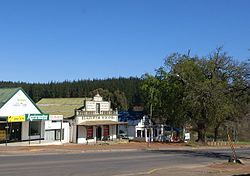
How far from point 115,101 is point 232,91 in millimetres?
94375

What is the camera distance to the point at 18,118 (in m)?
48.5

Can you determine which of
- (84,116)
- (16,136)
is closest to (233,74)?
(84,116)

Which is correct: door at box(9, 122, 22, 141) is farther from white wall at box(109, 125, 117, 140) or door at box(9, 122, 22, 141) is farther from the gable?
white wall at box(109, 125, 117, 140)

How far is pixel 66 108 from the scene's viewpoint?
62.9m

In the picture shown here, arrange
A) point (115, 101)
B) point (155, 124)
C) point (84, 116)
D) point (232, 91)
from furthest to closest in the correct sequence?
1. point (115, 101)
2. point (155, 124)
3. point (84, 116)
4. point (232, 91)

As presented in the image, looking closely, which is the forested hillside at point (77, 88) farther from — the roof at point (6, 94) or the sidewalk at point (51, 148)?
the roof at point (6, 94)

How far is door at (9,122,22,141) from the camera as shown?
49031 millimetres

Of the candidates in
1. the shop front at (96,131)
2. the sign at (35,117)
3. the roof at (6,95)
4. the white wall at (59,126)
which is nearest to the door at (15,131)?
the sign at (35,117)

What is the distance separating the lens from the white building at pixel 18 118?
47844mm

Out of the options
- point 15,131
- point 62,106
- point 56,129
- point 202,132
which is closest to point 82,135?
point 56,129

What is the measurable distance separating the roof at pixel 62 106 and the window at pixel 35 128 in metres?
7.16

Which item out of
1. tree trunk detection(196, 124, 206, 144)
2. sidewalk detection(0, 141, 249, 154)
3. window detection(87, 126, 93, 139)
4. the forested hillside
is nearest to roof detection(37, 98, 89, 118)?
window detection(87, 126, 93, 139)

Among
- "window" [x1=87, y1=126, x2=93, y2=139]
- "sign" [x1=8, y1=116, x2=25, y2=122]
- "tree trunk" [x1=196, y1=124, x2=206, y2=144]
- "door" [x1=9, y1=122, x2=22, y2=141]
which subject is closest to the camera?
"sign" [x1=8, y1=116, x2=25, y2=122]

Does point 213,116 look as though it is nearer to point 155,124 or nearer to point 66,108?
point 155,124
